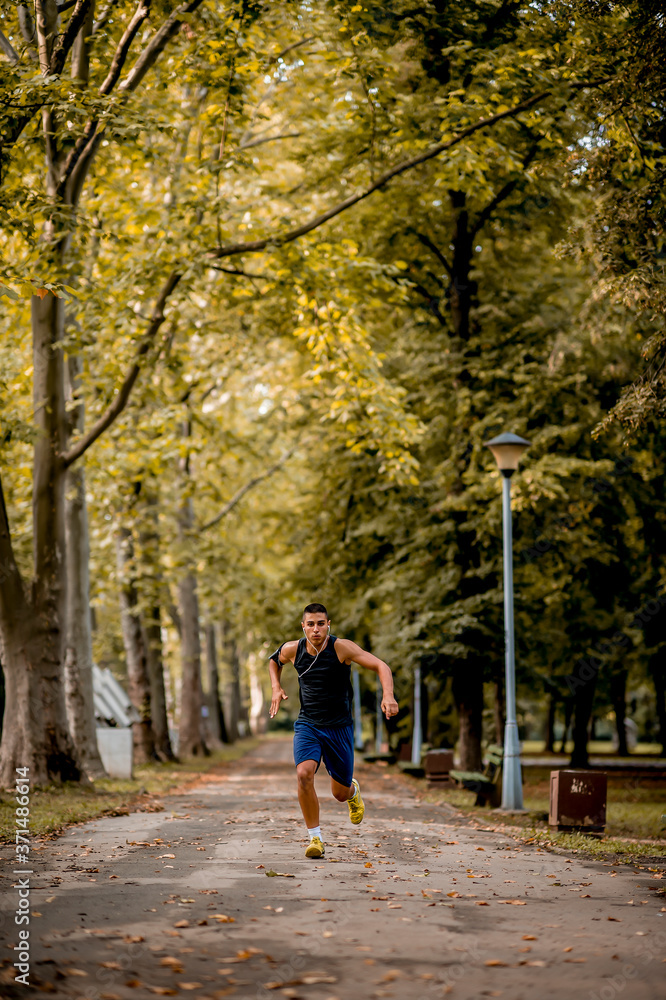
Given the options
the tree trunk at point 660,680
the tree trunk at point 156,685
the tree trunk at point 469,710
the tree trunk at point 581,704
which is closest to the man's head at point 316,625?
the tree trunk at point 469,710

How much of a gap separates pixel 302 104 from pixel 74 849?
1759cm

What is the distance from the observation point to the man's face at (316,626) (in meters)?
8.04

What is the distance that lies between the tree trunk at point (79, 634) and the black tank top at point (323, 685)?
382 inches

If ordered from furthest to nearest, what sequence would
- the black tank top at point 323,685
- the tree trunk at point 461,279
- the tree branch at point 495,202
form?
the tree trunk at point 461,279 → the tree branch at point 495,202 → the black tank top at point 323,685

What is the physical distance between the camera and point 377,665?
25.8ft

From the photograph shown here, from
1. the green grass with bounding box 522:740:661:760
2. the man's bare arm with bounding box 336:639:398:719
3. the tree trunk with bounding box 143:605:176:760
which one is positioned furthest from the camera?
the green grass with bounding box 522:740:661:760

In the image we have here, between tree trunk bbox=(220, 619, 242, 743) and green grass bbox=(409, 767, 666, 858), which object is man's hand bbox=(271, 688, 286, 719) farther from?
tree trunk bbox=(220, 619, 242, 743)

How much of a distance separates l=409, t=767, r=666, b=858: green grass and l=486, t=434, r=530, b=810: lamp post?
37 centimetres

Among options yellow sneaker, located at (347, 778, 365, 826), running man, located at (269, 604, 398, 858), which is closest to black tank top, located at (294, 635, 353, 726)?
running man, located at (269, 604, 398, 858)

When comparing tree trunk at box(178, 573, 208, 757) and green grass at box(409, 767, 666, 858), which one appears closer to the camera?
green grass at box(409, 767, 666, 858)

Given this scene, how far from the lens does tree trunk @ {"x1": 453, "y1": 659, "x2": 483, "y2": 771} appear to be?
→ 19.8m

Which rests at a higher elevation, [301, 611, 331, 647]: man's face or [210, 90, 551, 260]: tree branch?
[210, 90, 551, 260]: tree branch

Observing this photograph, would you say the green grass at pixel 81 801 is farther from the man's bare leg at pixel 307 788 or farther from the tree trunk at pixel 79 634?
the man's bare leg at pixel 307 788

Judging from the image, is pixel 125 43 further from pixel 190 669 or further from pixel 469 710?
pixel 190 669
